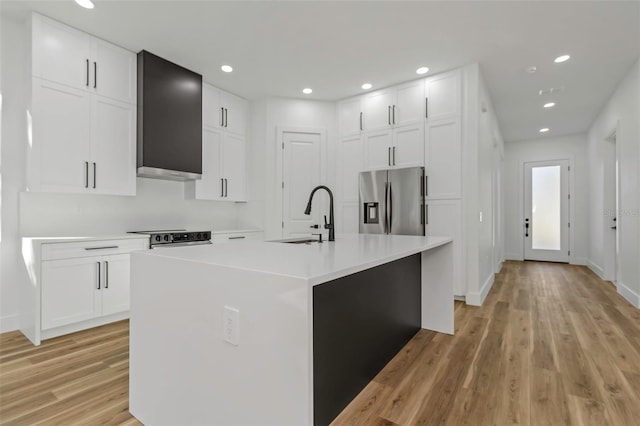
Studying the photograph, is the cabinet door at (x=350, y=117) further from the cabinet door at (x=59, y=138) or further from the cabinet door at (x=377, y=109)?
the cabinet door at (x=59, y=138)

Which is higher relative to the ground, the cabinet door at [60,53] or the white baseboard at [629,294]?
the cabinet door at [60,53]

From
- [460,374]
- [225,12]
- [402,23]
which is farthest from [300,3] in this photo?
[460,374]

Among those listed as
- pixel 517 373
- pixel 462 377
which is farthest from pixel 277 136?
pixel 517 373

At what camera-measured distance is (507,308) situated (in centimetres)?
347

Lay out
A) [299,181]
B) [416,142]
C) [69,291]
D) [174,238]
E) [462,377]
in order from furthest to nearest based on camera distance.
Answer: [299,181], [416,142], [174,238], [69,291], [462,377]

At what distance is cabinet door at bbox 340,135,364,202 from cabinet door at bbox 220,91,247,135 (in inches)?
61.2

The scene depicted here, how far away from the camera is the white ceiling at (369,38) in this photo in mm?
2635

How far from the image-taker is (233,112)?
181 inches

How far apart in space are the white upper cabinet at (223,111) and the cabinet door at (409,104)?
2.24 m

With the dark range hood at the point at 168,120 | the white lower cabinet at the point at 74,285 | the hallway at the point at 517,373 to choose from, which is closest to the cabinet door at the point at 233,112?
the dark range hood at the point at 168,120

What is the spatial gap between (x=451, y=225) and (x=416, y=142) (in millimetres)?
1133

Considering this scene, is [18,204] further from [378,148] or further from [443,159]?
[443,159]

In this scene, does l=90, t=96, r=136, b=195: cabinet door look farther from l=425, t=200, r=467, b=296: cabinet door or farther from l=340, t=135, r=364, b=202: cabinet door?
l=425, t=200, r=467, b=296: cabinet door

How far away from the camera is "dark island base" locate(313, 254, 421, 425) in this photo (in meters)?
1.36
